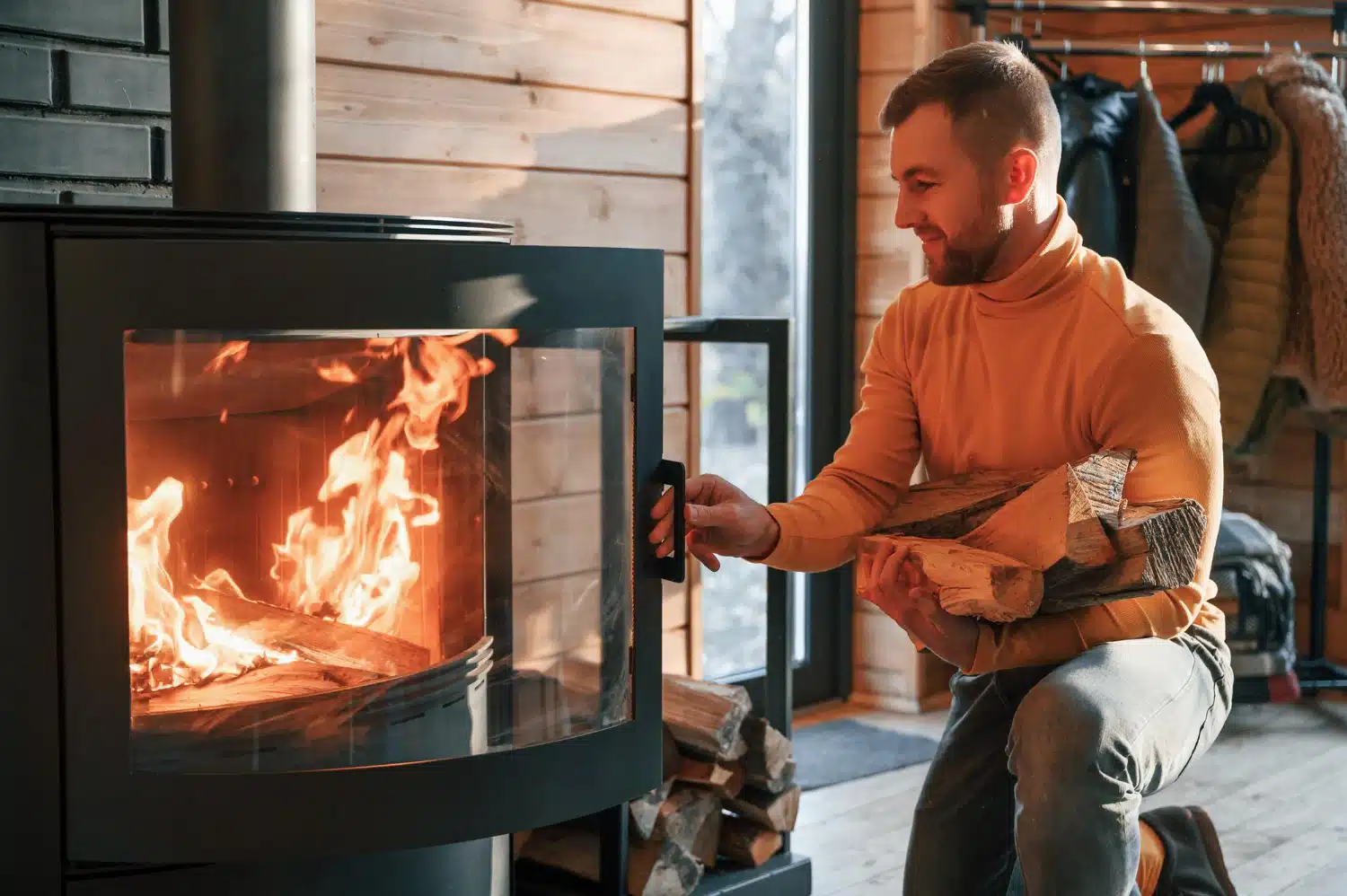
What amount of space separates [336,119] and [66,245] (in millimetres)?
784

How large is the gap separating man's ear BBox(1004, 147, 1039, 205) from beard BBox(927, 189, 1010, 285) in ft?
0.07

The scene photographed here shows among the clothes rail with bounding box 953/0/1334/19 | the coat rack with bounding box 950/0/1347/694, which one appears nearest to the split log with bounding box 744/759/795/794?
the coat rack with bounding box 950/0/1347/694

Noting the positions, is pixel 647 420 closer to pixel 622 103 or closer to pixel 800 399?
pixel 622 103

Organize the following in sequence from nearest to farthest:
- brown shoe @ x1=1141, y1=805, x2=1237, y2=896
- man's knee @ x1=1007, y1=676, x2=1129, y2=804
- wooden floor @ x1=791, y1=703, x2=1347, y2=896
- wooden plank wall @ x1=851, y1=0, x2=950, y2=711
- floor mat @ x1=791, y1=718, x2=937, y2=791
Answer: man's knee @ x1=1007, y1=676, x2=1129, y2=804 < brown shoe @ x1=1141, y1=805, x2=1237, y2=896 < wooden floor @ x1=791, y1=703, x2=1347, y2=896 < floor mat @ x1=791, y1=718, x2=937, y2=791 < wooden plank wall @ x1=851, y1=0, x2=950, y2=711

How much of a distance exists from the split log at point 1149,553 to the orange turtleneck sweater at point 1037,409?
50 millimetres

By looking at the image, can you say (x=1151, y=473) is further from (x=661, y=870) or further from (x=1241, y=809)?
(x=1241, y=809)

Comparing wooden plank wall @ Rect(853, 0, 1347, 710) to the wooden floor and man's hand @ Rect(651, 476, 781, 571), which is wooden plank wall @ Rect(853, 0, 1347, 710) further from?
man's hand @ Rect(651, 476, 781, 571)

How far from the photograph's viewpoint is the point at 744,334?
2309 mm

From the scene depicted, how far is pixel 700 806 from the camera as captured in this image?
2285 mm

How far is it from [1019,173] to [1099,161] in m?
1.60

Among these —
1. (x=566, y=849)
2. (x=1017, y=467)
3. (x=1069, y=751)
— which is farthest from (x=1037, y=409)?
(x=566, y=849)

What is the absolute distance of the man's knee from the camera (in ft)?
4.84

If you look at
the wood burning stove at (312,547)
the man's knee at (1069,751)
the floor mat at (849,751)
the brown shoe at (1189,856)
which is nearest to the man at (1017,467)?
the man's knee at (1069,751)

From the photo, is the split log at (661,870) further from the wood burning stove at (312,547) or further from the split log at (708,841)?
the wood burning stove at (312,547)
